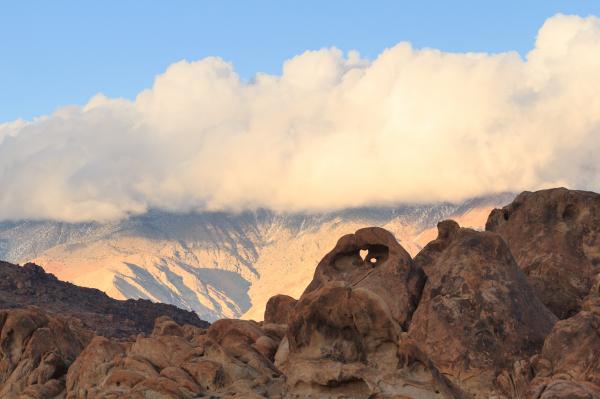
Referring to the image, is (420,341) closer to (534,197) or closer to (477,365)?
(477,365)

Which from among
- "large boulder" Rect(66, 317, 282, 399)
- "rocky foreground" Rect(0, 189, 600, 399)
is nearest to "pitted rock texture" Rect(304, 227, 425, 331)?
"rocky foreground" Rect(0, 189, 600, 399)

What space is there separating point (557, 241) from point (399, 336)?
80.6 ft

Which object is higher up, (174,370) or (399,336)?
(399,336)

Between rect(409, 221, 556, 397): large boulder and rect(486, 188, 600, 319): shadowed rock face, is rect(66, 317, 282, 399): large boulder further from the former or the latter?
rect(486, 188, 600, 319): shadowed rock face

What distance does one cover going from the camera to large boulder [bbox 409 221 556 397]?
45.5 meters

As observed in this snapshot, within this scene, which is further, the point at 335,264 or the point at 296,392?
the point at 335,264

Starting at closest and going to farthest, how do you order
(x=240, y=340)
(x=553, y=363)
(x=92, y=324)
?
1. (x=553, y=363)
2. (x=240, y=340)
3. (x=92, y=324)

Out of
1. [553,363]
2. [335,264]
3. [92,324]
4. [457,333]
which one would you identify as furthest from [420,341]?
[92,324]

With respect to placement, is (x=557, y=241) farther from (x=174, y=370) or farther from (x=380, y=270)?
(x=174, y=370)

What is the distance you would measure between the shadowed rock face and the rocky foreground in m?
0.08

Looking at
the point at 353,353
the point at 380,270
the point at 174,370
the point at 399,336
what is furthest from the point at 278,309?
the point at 399,336

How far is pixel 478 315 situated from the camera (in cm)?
4700

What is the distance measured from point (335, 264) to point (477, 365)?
44.7ft

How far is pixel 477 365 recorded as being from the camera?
45.4m
